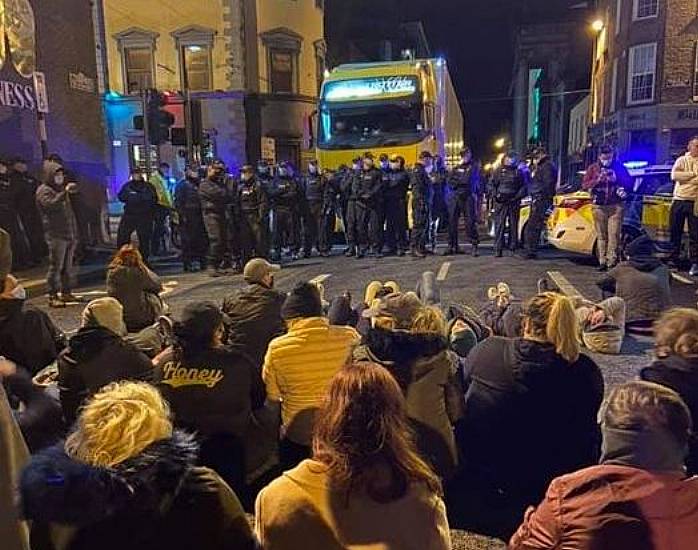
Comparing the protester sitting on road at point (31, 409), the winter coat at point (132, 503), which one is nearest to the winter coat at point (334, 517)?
the winter coat at point (132, 503)

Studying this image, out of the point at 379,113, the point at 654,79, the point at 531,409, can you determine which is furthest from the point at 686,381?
the point at 654,79

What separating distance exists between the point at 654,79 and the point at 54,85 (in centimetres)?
2413

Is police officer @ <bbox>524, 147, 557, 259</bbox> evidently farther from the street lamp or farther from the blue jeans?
the street lamp

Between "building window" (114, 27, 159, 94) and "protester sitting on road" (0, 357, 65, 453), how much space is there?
2886cm

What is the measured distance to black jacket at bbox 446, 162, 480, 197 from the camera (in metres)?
13.2

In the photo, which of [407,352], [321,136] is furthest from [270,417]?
[321,136]

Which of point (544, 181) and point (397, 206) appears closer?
point (544, 181)

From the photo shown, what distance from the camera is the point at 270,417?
3.91 m

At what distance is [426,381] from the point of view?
3.47m

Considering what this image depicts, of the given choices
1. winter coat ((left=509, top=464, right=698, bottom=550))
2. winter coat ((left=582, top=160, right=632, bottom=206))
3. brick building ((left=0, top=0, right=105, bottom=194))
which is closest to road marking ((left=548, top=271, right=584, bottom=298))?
winter coat ((left=582, top=160, right=632, bottom=206))

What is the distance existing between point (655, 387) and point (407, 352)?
133 cm

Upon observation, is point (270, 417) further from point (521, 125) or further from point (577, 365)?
point (521, 125)

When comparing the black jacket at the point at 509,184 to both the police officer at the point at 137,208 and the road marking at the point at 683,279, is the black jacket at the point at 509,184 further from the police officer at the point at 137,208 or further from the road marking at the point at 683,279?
the police officer at the point at 137,208

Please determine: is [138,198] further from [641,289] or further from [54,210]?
[641,289]
